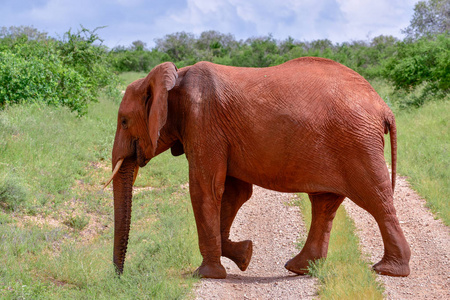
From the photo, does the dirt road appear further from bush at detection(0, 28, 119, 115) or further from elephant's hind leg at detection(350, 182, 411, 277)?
bush at detection(0, 28, 119, 115)

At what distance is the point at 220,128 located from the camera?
5.43 metres

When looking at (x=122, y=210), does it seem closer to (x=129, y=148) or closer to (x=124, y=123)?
(x=129, y=148)

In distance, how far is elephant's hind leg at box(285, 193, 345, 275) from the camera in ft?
19.0

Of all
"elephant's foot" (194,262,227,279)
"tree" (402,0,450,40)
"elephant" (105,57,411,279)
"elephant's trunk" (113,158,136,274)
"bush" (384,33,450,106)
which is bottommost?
"elephant's foot" (194,262,227,279)

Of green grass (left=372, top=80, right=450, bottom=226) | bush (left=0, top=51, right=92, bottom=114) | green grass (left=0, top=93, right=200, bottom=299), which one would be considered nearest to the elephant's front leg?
green grass (left=0, top=93, right=200, bottom=299)

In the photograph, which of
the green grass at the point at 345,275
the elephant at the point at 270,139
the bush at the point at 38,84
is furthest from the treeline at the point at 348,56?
the elephant at the point at 270,139

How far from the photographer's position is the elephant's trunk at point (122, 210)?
225 inches

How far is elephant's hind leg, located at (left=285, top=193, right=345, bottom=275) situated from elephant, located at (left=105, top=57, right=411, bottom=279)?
1 cm

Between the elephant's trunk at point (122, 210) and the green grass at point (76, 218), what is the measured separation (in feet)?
0.67

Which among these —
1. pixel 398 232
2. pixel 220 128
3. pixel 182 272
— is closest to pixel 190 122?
pixel 220 128

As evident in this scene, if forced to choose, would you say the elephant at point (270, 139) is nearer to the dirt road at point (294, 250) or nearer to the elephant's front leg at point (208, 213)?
the elephant's front leg at point (208, 213)

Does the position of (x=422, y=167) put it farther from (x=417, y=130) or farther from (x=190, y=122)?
(x=190, y=122)

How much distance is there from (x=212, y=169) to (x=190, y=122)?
523 millimetres

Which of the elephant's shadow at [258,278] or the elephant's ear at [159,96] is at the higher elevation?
the elephant's ear at [159,96]
